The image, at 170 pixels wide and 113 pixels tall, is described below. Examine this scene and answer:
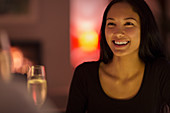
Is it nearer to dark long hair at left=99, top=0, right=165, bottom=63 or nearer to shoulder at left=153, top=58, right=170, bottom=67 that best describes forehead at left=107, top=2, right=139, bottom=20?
dark long hair at left=99, top=0, right=165, bottom=63

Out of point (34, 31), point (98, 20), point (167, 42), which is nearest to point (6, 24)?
point (34, 31)

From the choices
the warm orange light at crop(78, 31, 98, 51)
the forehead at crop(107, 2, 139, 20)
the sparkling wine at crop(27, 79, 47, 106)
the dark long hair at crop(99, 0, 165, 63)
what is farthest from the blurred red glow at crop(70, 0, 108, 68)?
the sparkling wine at crop(27, 79, 47, 106)

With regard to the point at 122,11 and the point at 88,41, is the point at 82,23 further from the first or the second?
the point at 122,11

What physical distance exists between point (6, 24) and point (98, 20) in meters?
1.78

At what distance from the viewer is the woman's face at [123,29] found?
1128mm

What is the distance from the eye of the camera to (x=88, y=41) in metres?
5.48

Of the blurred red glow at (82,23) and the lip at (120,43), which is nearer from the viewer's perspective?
the lip at (120,43)

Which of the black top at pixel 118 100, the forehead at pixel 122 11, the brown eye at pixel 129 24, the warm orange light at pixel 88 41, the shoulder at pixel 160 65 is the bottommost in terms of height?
the warm orange light at pixel 88 41

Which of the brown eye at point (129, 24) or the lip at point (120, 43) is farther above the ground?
the brown eye at point (129, 24)

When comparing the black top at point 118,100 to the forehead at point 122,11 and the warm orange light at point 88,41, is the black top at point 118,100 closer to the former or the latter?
the forehead at point 122,11

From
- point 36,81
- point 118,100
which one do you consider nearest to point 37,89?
point 36,81

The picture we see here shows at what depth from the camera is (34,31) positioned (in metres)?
5.60

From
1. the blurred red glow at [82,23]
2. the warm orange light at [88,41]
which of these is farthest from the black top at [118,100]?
the blurred red glow at [82,23]

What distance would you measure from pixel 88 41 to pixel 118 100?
437 centimetres
